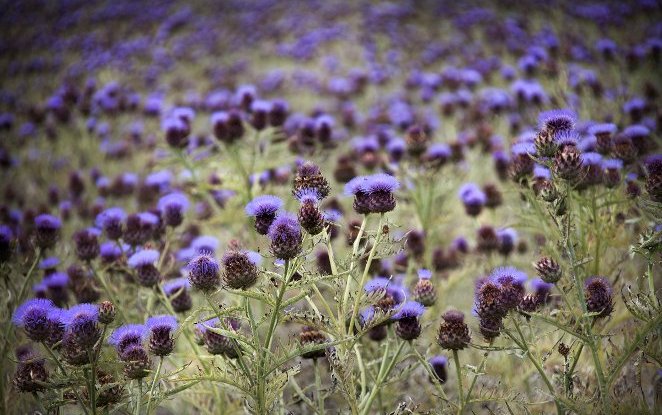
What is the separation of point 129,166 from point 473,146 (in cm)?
416

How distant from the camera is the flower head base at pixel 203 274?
193cm

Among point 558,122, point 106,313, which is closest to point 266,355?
point 106,313

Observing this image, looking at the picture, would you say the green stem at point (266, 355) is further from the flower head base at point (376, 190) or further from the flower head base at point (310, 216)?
the flower head base at point (376, 190)

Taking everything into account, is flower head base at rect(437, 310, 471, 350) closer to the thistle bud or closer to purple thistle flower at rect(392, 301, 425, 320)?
Result: purple thistle flower at rect(392, 301, 425, 320)

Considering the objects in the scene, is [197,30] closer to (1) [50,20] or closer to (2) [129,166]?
(1) [50,20]

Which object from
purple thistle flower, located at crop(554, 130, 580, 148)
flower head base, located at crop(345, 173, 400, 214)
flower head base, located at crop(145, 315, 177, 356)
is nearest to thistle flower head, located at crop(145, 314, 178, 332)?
flower head base, located at crop(145, 315, 177, 356)

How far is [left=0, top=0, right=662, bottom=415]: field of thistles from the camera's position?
1927mm

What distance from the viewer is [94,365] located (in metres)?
1.77

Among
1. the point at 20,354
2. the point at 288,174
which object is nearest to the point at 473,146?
the point at 288,174

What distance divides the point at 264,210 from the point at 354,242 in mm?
398

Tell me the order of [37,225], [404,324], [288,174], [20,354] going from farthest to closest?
[288,174] < [37,225] < [20,354] < [404,324]

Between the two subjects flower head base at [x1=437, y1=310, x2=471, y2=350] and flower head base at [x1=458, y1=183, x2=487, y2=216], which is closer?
flower head base at [x1=437, y1=310, x2=471, y2=350]

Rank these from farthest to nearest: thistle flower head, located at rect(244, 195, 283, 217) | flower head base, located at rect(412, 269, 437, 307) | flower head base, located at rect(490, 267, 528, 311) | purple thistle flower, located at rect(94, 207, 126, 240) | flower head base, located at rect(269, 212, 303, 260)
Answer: purple thistle flower, located at rect(94, 207, 126, 240) → flower head base, located at rect(412, 269, 437, 307) → thistle flower head, located at rect(244, 195, 283, 217) → flower head base, located at rect(490, 267, 528, 311) → flower head base, located at rect(269, 212, 303, 260)

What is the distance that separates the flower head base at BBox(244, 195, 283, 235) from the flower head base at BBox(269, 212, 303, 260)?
20cm
